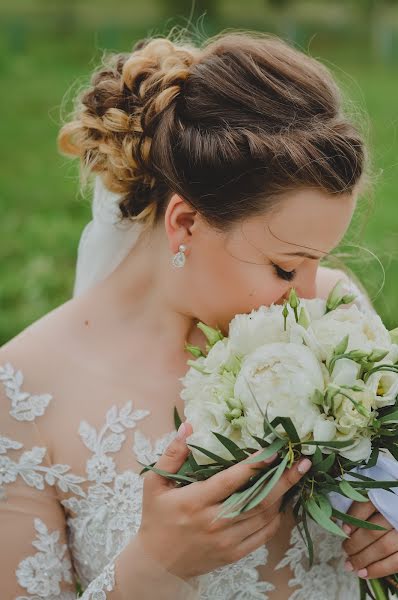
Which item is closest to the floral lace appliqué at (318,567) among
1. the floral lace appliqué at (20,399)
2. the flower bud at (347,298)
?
the flower bud at (347,298)

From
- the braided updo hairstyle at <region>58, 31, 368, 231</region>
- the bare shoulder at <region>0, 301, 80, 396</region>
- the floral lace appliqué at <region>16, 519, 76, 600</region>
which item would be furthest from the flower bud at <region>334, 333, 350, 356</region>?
the floral lace appliqué at <region>16, 519, 76, 600</region>

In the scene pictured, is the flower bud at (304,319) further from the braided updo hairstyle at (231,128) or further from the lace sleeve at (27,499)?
the lace sleeve at (27,499)

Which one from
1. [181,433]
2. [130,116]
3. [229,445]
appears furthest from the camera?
[130,116]

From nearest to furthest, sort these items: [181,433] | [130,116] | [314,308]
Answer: [181,433]
[314,308]
[130,116]

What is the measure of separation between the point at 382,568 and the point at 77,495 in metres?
0.92

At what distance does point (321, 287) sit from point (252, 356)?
35.4 inches

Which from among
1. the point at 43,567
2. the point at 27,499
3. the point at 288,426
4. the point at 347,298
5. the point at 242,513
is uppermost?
the point at 347,298

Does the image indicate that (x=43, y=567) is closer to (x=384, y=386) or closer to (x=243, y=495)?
(x=243, y=495)

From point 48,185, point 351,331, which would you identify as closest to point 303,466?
point 351,331

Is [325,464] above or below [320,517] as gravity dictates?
above

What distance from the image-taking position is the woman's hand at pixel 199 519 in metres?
2.15

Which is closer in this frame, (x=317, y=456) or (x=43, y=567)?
(x=317, y=456)

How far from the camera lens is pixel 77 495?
2721mm

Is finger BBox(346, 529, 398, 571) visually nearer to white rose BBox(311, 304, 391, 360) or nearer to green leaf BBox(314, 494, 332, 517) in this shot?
green leaf BBox(314, 494, 332, 517)
